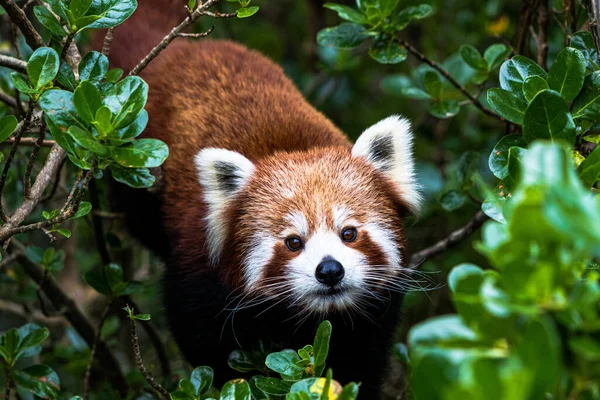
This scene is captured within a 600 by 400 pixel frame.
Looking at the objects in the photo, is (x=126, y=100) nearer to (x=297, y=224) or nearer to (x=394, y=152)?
(x=297, y=224)

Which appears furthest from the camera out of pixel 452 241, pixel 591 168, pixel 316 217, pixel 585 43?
pixel 452 241

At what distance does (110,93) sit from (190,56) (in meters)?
1.82

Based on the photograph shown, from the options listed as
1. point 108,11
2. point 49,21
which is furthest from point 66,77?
point 108,11

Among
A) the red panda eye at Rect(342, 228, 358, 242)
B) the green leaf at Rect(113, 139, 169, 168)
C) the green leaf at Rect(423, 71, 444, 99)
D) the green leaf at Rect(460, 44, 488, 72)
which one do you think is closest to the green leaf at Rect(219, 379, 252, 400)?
the green leaf at Rect(113, 139, 169, 168)

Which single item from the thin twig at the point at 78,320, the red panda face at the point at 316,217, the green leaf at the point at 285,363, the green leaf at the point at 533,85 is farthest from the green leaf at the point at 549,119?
the thin twig at the point at 78,320

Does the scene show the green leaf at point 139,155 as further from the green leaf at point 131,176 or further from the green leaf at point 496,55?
the green leaf at point 496,55

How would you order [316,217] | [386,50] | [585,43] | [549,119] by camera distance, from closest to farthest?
[549,119] < [585,43] < [316,217] < [386,50]

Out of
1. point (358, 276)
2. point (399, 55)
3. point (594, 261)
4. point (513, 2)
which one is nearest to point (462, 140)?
point (513, 2)

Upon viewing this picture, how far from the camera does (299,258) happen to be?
10.6ft

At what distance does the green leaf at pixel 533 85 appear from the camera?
241 centimetres

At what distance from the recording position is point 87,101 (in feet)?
7.91

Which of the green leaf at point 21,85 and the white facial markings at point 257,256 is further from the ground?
the green leaf at point 21,85

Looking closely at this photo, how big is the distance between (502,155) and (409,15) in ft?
4.32

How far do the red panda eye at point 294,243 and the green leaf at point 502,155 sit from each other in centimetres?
109
